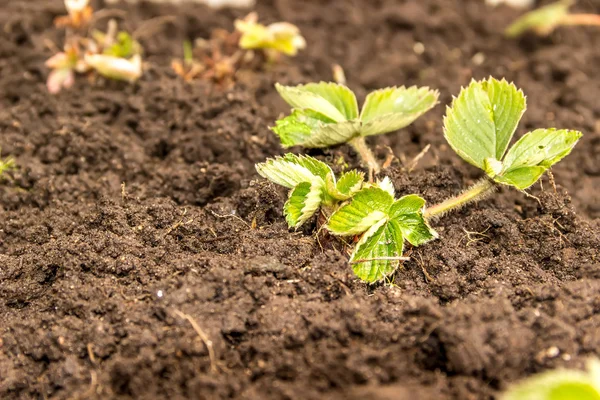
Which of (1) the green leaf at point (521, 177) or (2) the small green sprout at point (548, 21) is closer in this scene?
(1) the green leaf at point (521, 177)

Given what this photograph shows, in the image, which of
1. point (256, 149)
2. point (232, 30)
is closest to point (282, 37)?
point (232, 30)

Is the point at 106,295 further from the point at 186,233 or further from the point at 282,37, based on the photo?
the point at 282,37

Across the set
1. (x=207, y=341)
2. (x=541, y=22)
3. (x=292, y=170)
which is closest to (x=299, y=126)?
(x=292, y=170)

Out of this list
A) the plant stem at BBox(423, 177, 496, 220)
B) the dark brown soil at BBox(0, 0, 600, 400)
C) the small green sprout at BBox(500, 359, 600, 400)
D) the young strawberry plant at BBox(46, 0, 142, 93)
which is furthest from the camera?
the young strawberry plant at BBox(46, 0, 142, 93)

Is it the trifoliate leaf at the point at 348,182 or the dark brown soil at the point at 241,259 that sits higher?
the trifoliate leaf at the point at 348,182

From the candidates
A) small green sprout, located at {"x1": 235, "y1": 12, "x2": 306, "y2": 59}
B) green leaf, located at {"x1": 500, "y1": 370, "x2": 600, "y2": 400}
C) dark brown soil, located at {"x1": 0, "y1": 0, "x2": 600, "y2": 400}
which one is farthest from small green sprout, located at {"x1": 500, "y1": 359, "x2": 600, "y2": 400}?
small green sprout, located at {"x1": 235, "y1": 12, "x2": 306, "y2": 59}

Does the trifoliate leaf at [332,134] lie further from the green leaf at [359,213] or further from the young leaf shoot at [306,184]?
the green leaf at [359,213]

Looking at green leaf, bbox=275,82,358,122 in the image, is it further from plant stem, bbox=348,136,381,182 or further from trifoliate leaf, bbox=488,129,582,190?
trifoliate leaf, bbox=488,129,582,190

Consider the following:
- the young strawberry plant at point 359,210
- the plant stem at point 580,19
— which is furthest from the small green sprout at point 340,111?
the plant stem at point 580,19
